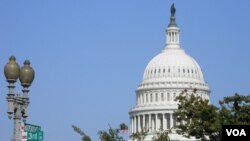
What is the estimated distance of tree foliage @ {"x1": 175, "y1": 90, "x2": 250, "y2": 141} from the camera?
7829 centimetres

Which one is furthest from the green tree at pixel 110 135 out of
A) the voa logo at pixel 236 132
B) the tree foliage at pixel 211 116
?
the voa logo at pixel 236 132

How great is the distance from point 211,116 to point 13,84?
46561 millimetres

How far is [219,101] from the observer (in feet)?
277

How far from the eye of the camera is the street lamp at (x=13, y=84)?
35656 mm

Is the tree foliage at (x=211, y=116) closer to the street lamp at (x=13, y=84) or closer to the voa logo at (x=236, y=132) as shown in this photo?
the street lamp at (x=13, y=84)

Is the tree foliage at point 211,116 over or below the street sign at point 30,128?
over

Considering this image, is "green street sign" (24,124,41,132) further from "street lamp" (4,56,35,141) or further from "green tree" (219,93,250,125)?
"green tree" (219,93,250,125)

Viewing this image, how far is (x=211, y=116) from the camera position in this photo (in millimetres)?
81000

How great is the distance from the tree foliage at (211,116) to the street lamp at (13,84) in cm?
4050

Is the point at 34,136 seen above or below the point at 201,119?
below

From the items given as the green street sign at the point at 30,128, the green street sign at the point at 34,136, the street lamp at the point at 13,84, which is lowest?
the green street sign at the point at 34,136

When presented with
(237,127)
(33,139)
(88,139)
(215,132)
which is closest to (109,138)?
(88,139)

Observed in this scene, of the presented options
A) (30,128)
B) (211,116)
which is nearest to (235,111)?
(211,116)

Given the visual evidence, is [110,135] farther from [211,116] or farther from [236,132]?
[236,132]
